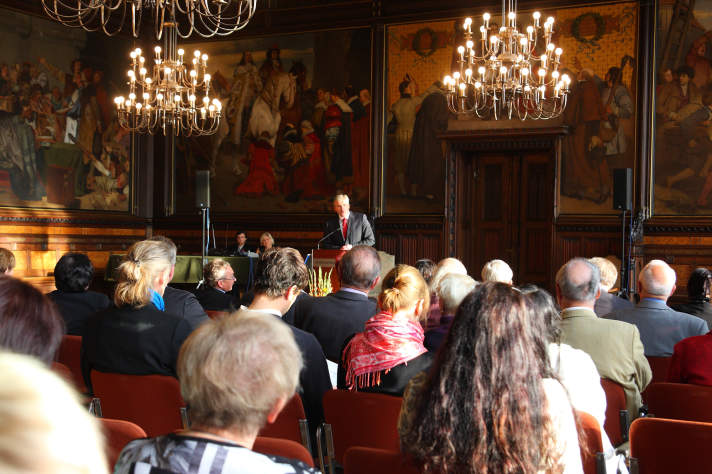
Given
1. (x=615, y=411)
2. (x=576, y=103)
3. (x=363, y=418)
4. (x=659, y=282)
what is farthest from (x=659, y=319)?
(x=576, y=103)

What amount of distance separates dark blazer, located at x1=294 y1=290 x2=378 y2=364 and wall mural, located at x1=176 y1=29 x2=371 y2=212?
9359 mm

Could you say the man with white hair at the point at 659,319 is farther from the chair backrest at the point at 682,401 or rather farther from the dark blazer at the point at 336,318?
the dark blazer at the point at 336,318

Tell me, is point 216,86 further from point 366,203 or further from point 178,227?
point 366,203

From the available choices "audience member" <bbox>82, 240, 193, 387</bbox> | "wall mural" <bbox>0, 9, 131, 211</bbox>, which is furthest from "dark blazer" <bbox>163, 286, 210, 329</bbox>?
"wall mural" <bbox>0, 9, 131, 211</bbox>

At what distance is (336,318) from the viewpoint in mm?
4789

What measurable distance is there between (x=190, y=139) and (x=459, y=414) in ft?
47.0

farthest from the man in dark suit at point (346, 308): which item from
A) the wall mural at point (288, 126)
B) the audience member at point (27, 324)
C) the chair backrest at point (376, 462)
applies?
the wall mural at point (288, 126)

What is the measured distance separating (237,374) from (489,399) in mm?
746

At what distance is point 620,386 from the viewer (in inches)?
159

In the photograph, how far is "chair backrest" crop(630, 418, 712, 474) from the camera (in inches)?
107

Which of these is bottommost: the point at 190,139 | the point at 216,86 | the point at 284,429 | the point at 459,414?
the point at 284,429

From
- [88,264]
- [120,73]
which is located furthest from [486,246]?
[88,264]

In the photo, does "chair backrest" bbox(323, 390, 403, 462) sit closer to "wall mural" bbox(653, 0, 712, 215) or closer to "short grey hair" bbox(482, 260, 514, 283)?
"short grey hair" bbox(482, 260, 514, 283)

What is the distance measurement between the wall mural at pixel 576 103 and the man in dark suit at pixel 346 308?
854 centimetres
